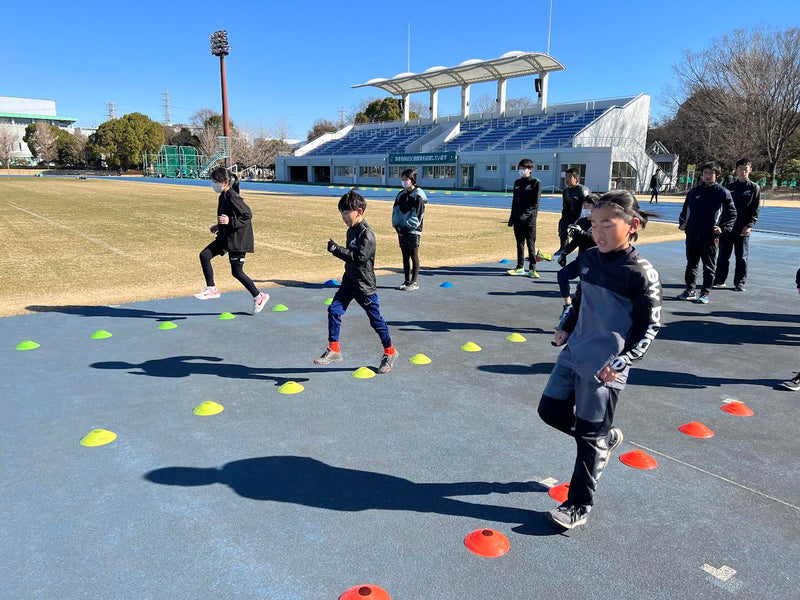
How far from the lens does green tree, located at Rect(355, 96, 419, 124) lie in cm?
9125

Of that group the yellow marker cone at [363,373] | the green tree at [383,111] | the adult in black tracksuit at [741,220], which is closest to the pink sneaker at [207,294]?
the yellow marker cone at [363,373]

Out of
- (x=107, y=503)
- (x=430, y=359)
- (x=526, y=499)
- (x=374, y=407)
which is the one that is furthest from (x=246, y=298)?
(x=526, y=499)

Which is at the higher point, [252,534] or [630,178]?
[630,178]

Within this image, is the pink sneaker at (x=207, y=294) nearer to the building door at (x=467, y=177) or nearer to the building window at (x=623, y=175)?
the building window at (x=623, y=175)

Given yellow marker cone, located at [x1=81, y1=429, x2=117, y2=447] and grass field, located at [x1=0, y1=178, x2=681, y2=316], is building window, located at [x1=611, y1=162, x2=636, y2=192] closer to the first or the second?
grass field, located at [x1=0, y1=178, x2=681, y2=316]

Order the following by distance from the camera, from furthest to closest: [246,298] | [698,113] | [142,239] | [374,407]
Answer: [698,113] < [142,239] < [246,298] < [374,407]

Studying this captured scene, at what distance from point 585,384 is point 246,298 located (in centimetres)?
633

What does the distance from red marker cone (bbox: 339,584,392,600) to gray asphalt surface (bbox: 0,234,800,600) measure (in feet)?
0.16

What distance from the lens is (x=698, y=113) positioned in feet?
166

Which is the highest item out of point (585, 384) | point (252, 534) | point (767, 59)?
point (767, 59)

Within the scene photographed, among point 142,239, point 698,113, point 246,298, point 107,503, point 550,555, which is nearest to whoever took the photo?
point 550,555

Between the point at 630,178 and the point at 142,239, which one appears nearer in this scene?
the point at 142,239

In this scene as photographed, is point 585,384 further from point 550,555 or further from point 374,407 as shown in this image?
point 374,407

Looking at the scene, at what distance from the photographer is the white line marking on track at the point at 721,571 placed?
8.20ft
